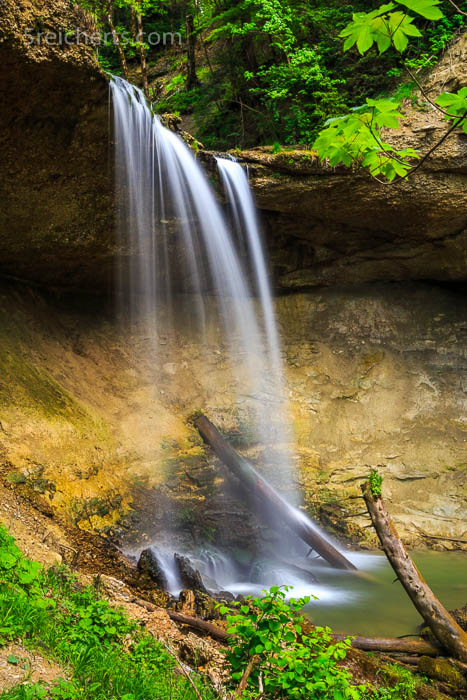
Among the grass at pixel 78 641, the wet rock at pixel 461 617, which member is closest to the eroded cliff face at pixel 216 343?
the grass at pixel 78 641

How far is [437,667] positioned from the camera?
420 cm

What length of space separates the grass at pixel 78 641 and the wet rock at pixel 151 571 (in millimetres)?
1290

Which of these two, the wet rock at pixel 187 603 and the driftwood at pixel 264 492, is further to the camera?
the driftwood at pixel 264 492

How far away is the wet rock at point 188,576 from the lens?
525cm

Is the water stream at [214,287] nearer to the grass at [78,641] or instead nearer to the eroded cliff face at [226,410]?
the eroded cliff face at [226,410]

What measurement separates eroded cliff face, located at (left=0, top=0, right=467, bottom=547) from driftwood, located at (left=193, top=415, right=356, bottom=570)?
0.89 feet

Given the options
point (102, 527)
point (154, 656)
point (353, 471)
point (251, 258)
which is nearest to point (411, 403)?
point (353, 471)

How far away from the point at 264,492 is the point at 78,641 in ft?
15.9

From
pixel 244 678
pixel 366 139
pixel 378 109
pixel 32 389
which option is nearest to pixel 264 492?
pixel 32 389

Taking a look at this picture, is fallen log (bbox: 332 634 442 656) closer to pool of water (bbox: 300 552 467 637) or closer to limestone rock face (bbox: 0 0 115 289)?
pool of water (bbox: 300 552 467 637)

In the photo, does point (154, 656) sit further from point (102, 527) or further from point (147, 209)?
point (147, 209)

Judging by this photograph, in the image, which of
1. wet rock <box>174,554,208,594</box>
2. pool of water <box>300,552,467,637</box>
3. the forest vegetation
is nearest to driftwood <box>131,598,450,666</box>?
pool of water <box>300,552,467,637</box>

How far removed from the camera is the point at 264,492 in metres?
7.77

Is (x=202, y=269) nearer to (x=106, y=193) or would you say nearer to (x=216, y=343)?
(x=216, y=343)
